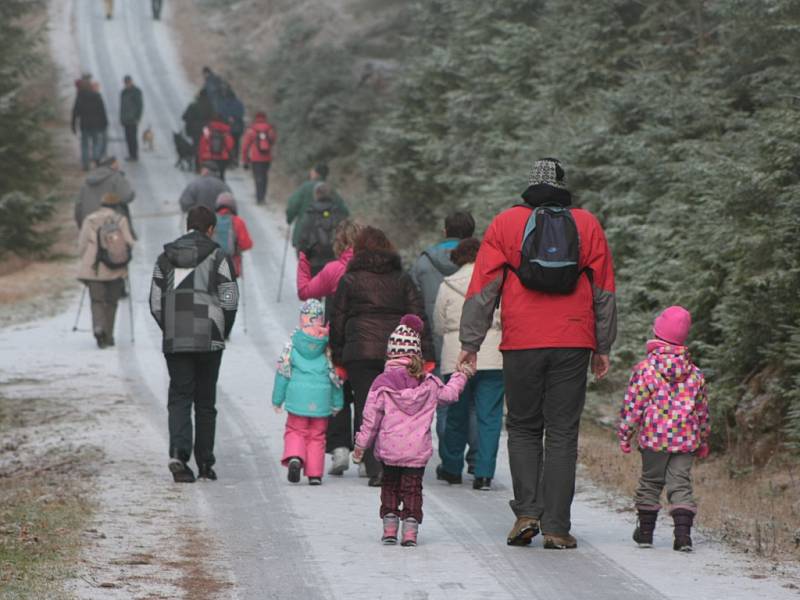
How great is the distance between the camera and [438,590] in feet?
23.4

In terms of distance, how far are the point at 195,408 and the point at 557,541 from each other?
3.82 m

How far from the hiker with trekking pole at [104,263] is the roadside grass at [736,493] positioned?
296 inches

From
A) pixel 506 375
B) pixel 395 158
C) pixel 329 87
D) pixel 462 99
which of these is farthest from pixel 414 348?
pixel 329 87

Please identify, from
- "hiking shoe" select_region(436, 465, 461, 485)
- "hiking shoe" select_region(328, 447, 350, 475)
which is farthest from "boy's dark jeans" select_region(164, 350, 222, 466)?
"hiking shoe" select_region(436, 465, 461, 485)

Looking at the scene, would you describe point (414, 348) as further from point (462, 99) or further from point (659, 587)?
point (462, 99)

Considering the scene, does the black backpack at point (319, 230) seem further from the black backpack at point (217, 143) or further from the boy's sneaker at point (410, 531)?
the black backpack at point (217, 143)

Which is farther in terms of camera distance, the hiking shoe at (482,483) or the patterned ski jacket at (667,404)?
the hiking shoe at (482,483)

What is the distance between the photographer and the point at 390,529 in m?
8.39

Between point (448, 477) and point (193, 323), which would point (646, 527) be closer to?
point (448, 477)

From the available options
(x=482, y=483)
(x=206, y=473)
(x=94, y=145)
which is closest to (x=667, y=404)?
(x=482, y=483)

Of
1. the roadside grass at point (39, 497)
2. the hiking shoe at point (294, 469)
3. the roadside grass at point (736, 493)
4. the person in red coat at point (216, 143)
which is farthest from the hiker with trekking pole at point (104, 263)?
the person in red coat at point (216, 143)

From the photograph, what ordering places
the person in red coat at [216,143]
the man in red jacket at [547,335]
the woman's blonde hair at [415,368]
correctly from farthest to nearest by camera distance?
1. the person in red coat at [216,143]
2. the woman's blonde hair at [415,368]
3. the man in red jacket at [547,335]

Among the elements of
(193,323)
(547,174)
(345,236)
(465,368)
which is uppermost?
(547,174)

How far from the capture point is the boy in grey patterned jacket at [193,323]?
10789 millimetres
